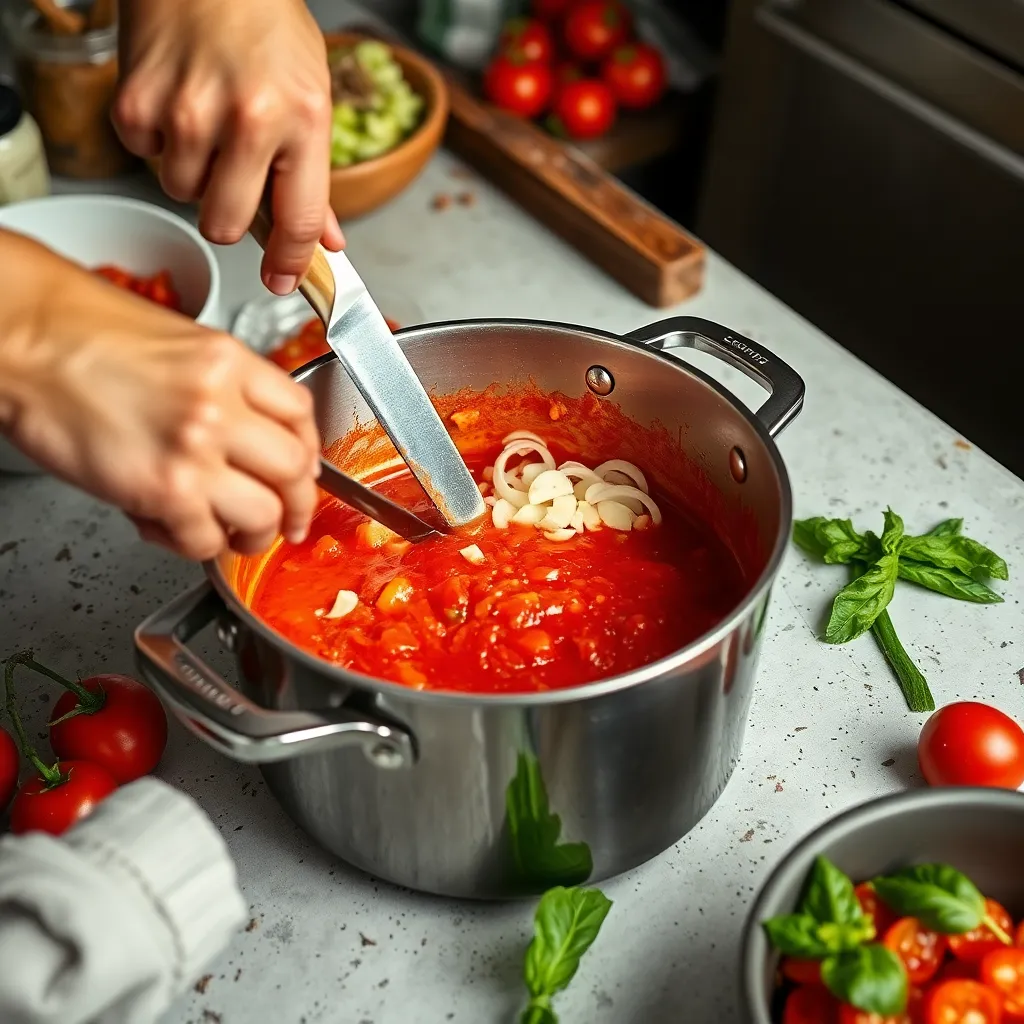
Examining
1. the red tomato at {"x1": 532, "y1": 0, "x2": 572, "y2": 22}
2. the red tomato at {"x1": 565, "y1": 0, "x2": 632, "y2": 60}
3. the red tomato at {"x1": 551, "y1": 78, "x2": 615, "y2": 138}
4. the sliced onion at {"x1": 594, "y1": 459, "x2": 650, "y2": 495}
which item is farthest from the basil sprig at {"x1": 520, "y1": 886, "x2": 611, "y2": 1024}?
the red tomato at {"x1": 532, "y1": 0, "x2": 572, "y2": 22}

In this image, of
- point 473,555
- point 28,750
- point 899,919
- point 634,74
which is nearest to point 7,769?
point 28,750

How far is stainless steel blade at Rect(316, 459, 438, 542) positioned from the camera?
124 cm

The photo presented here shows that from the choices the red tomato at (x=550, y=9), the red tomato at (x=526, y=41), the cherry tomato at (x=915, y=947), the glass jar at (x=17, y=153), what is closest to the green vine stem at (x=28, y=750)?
the cherry tomato at (x=915, y=947)

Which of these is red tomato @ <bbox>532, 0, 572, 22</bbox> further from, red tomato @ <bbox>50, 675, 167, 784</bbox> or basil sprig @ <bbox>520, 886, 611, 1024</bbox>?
basil sprig @ <bbox>520, 886, 611, 1024</bbox>

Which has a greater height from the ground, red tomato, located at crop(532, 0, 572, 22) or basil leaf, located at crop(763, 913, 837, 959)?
basil leaf, located at crop(763, 913, 837, 959)

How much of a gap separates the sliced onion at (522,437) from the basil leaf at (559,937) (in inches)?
22.8

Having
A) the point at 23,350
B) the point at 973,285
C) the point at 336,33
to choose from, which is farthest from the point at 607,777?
the point at 336,33

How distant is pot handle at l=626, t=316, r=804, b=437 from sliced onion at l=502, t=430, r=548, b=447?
19 centimetres

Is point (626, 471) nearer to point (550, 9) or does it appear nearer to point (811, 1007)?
point (811, 1007)

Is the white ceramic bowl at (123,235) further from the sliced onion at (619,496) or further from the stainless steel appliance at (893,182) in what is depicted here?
the stainless steel appliance at (893,182)

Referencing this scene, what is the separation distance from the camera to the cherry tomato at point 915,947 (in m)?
1.06

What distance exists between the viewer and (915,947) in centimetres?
107

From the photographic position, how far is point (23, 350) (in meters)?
0.92

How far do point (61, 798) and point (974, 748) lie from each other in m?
0.90
